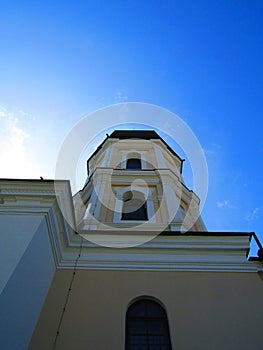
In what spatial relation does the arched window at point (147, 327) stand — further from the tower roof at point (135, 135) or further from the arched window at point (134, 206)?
the tower roof at point (135, 135)

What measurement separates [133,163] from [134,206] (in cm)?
500

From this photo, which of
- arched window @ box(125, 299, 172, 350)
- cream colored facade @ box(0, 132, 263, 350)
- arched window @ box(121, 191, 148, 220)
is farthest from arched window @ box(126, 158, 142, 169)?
arched window @ box(125, 299, 172, 350)

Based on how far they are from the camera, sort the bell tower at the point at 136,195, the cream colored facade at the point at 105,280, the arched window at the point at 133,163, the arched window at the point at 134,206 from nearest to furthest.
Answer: the cream colored facade at the point at 105,280 < the bell tower at the point at 136,195 < the arched window at the point at 134,206 < the arched window at the point at 133,163

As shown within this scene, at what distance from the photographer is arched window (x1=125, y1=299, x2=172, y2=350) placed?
667cm

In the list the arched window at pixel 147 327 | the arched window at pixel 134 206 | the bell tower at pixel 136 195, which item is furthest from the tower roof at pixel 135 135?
the arched window at pixel 147 327

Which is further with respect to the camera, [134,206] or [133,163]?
[133,163]

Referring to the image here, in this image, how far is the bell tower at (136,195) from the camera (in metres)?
11.2

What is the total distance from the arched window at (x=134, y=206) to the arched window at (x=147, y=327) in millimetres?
4618

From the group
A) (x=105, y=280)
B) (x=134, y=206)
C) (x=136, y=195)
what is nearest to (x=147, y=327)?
(x=105, y=280)

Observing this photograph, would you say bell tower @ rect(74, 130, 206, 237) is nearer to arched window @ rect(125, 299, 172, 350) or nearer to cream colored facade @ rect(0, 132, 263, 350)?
cream colored facade @ rect(0, 132, 263, 350)

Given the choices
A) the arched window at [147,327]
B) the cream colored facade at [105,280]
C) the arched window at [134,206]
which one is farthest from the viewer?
the arched window at [134,206]

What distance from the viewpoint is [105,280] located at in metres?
7.90

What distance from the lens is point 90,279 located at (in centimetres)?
791

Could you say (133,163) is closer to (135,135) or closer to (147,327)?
(135,135)
